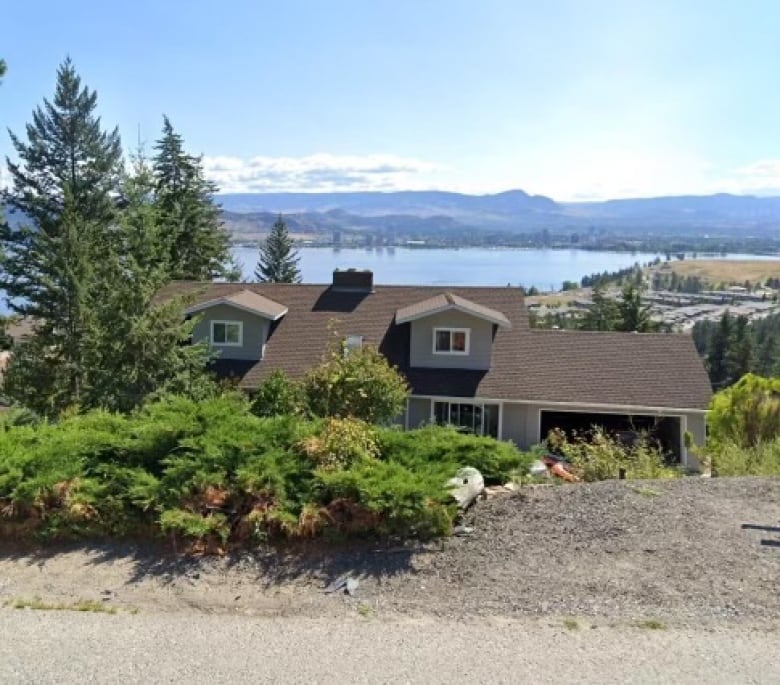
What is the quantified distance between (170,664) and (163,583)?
122 centimetres

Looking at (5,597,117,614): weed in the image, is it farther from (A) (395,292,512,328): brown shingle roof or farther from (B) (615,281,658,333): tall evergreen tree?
(B) (615,281,658,333): tall evergreen tree

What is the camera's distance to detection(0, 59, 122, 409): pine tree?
2059cm

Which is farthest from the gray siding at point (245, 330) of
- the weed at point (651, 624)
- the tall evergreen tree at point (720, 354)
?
the tall evergreen tree at point (720, 354)

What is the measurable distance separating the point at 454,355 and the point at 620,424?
16.7 ft

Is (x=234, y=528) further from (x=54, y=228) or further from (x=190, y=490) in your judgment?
(x=54, y=228)

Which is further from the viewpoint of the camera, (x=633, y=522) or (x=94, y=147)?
(x=94, y=147)

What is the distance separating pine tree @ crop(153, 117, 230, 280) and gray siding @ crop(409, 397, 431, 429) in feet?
58.9

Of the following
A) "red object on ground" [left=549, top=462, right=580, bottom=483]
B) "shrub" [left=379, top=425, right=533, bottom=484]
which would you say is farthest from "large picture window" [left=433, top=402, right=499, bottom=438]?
"shrub" [left=379, top=425, right=533, bottom=484]

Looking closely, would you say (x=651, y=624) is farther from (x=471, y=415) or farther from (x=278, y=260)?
(x=278, y=260)

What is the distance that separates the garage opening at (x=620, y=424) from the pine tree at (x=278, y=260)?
3940 cm

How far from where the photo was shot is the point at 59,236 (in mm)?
21797

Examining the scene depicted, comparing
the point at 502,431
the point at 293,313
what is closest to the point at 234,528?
the point at 502,431

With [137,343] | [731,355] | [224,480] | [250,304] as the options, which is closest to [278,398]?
[137,343]

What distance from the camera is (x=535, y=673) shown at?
4.59 m
